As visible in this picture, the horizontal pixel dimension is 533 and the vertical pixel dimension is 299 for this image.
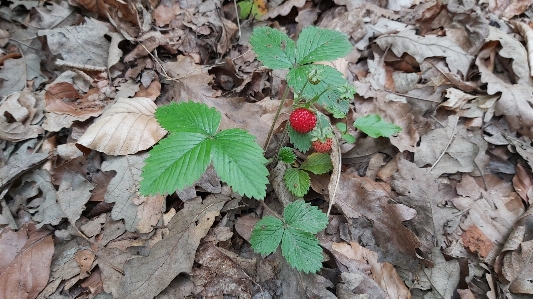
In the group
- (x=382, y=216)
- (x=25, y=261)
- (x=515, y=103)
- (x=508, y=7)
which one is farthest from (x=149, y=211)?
(x=508, y=7)

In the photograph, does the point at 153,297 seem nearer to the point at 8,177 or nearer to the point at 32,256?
the point at 32,256

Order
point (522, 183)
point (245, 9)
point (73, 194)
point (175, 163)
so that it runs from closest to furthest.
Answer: point (175, 163) → point (73, 194) → point (522, 183) → point (245, 9)

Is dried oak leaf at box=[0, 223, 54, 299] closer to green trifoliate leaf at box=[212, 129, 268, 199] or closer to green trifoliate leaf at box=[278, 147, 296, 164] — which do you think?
green trifoliate leaf at box=[212, 129, 268, 199]

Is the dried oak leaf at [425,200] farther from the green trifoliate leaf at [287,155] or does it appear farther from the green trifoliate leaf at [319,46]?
the green trifoliate leaf at [319,46]

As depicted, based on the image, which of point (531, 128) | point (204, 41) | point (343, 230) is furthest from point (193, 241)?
point (531, 128)

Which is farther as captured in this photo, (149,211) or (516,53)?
(516,53)

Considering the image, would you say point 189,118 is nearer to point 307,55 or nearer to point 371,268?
point 307,55
